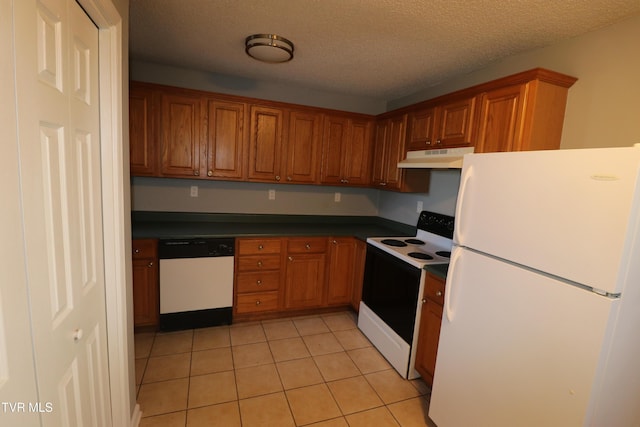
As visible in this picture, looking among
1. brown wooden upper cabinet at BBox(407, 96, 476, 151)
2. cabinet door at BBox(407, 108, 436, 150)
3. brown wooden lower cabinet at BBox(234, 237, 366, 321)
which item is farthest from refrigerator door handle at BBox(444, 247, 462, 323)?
brown wooden lower cabinet at BBox(234, 237, 366, 321)

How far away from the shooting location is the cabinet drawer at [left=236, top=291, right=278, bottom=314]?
2.83 m

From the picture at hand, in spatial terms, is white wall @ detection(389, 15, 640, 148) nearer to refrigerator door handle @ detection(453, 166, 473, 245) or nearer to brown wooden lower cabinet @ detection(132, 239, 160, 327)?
refrigerator door handle @ detection(453, 166, 473, 245)

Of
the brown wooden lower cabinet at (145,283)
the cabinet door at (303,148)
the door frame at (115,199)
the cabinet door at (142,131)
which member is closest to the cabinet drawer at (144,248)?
the brown wooden lower cabinet at (145,283)

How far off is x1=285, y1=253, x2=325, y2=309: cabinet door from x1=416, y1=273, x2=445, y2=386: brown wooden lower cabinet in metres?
1.18

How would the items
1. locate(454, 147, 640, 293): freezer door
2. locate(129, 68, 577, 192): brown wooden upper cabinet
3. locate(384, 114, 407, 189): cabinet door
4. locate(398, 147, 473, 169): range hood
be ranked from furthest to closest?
1. locate(384, 114, 407, 189): cabinet door
2. locate(398, 147, 473, 169): range hood
3. locate(129, 68, 577, 192): brown wooden upper cabinet
4. locate(454, 147, 640, 293): freezer door

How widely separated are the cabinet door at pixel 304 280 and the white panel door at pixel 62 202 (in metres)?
1.75

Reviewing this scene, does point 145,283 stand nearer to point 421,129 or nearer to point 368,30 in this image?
point 368,30

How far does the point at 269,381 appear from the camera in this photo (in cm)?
213

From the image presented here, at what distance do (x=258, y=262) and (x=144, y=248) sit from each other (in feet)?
3.12

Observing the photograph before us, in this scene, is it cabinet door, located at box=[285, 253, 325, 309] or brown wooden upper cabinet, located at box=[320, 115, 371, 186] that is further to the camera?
brown wooden upper cabinet, located at box=[320, 115, 371, 186]

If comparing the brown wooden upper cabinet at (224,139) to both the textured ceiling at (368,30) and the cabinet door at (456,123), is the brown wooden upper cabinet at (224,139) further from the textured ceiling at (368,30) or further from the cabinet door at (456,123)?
the cabinet door at (456,123)

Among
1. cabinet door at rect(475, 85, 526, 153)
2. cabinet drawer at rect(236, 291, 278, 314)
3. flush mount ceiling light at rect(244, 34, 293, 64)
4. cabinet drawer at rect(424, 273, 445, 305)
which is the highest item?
flush mount ceiling light at rect(244, 34, 293, 64)

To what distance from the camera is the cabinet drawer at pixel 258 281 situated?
9.18 feet

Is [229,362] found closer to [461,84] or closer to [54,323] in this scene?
[54,323]
